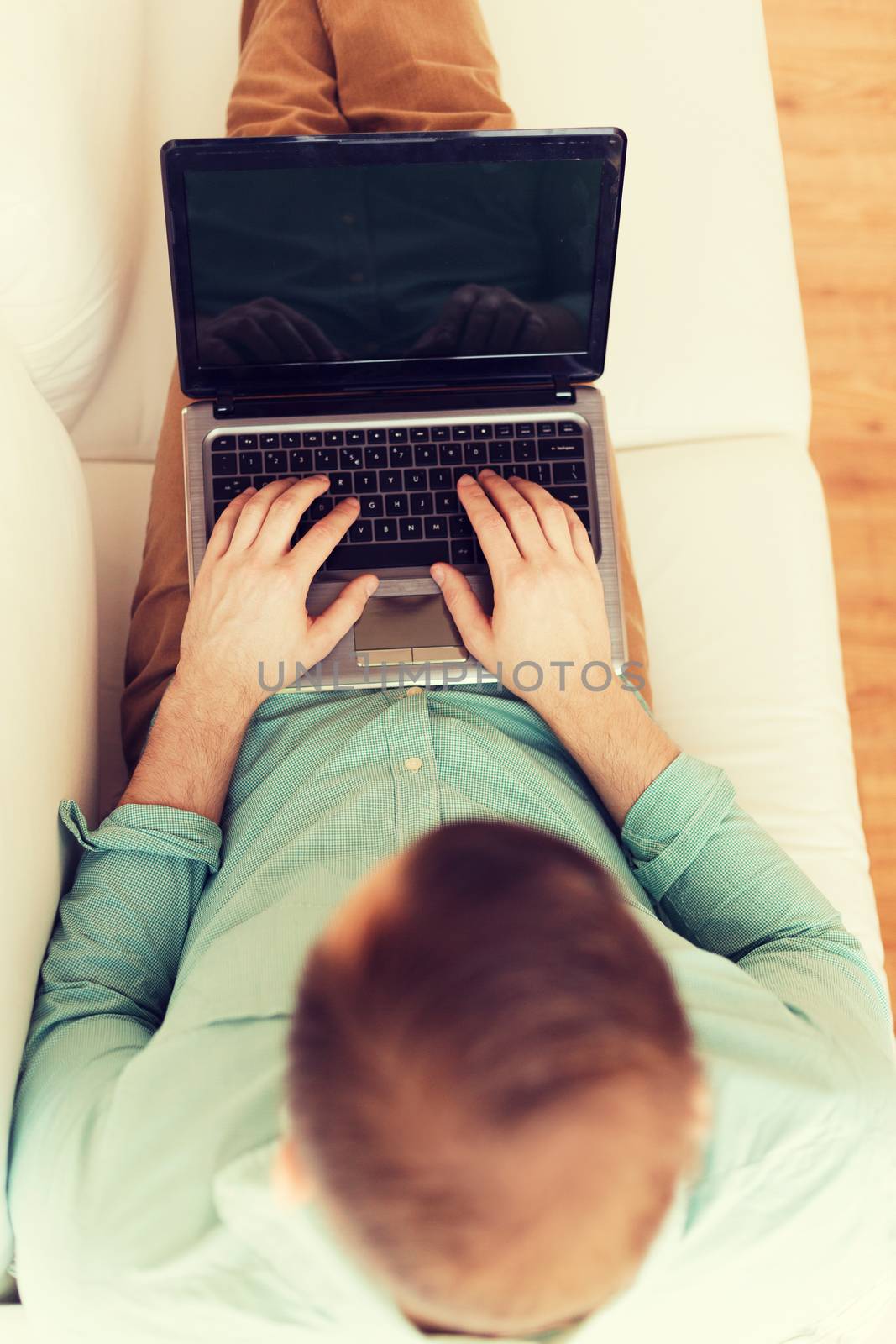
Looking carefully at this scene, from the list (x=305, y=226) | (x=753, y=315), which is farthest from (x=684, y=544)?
(x=305, y=226)

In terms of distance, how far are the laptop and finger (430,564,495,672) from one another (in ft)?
0.07

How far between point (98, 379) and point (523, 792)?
2.35 ft

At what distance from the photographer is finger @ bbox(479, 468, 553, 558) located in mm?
988

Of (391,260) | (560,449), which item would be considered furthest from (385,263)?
(560,449)

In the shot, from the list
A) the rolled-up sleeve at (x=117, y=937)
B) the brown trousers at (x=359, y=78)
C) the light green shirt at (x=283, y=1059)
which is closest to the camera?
the light green shirt at (x=283, y=1059)

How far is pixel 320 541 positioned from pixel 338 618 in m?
0.08

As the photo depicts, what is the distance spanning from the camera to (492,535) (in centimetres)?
99

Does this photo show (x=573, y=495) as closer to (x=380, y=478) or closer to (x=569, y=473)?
(x=569, y=473)

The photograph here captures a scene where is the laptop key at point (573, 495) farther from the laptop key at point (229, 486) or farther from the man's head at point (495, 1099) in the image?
the man's head at point (495, 1099)

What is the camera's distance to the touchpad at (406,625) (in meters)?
1.01

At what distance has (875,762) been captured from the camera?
1.57m

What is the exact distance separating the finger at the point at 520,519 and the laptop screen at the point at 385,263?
0.48 ft

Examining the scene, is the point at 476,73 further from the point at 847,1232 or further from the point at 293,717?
the point at 847,1232

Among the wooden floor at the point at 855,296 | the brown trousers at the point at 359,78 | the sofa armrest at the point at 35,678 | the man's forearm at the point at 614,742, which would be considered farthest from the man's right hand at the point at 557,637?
the wooden floor at the point at 855,296
